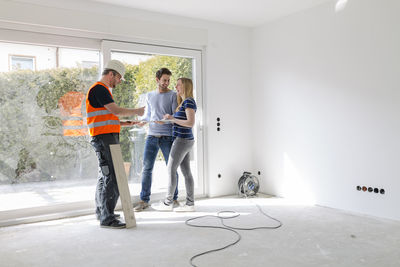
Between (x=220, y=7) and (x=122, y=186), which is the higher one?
(x=220, y=7)

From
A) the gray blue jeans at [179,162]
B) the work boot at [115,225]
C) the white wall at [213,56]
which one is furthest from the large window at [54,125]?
→ the work boot at [115,225]

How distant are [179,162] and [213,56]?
1.77 m

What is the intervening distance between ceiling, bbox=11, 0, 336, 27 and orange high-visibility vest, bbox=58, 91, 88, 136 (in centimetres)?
100

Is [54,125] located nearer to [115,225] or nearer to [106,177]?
[106,177]

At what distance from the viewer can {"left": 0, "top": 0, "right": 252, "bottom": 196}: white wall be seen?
4.07 m

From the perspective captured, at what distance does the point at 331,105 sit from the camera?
4.23 metres

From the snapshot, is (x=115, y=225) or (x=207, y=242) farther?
(x=115, y=225)

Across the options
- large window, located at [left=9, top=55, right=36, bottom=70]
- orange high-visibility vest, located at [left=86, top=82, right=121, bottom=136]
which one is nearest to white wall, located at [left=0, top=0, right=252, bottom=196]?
large window, located at [left=9, top=55, right=36, bottom=70]

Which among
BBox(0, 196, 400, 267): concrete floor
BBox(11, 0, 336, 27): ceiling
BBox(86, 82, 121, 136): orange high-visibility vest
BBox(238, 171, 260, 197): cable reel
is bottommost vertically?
BBox(0, 196, 400, 267): concrete floor

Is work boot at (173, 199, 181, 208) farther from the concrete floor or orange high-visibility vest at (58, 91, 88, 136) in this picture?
orange high-visibility vest at (58, 91, 88, 136)

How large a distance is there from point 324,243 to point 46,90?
317 cm

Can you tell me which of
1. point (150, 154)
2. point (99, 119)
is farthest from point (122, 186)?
point (150, 154)

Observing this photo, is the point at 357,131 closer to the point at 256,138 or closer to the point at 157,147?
the point at 256,138

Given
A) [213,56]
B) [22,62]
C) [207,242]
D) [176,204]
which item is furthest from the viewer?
[213,56]
